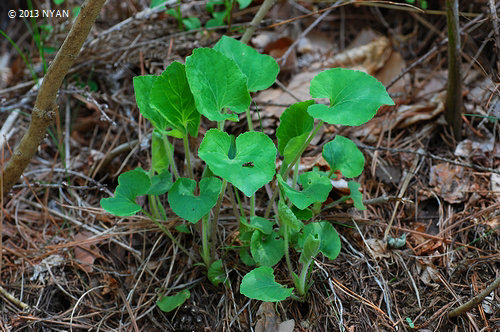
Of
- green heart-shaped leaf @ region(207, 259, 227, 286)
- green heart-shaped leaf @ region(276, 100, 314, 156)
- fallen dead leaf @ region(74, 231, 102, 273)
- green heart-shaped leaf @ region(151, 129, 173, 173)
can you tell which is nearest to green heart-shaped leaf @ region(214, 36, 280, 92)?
green heart-shaped leaf @ region(276, 100, 314, 156)

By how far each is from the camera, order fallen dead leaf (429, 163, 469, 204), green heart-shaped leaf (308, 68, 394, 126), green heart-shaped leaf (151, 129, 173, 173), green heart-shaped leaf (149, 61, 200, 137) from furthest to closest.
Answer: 1. fallen dead leaf (429, 163, 469, 204)
2. green heart-shaped leaf (151, 129, 173, 173)
3. green heart-shaped leaf (149, 61, 200, 137)
4. green heart-shaped leaf (308, 68, 394, 126)

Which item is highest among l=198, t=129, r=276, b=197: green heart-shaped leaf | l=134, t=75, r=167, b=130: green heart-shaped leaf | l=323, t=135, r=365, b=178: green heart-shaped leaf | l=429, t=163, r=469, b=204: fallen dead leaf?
l=134, t=75, r=167, b=130: green heart-shaped leaf

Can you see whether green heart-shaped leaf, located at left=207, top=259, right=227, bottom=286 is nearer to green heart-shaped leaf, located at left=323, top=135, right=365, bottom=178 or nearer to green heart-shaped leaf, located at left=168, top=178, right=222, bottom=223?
green heart-shaped leaf, located at left=168, top=178, right=222, bottom=223

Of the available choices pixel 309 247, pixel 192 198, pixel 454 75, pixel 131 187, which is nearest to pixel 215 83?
pixel 192 198

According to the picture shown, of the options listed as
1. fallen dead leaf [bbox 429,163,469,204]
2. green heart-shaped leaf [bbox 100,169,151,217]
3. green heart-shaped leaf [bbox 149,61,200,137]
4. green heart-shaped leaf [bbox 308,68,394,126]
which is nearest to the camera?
green heart-shaped leaf [bbox 308,68,394,126]

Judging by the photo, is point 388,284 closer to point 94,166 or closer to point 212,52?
point 212,52

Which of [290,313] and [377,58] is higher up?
[377,58]

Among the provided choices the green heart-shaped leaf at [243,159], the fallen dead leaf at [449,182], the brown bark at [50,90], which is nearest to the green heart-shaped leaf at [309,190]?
the green heart-shaped leaf at [243,159]

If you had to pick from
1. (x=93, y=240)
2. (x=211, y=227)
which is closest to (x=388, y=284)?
(x=211, y=227)
